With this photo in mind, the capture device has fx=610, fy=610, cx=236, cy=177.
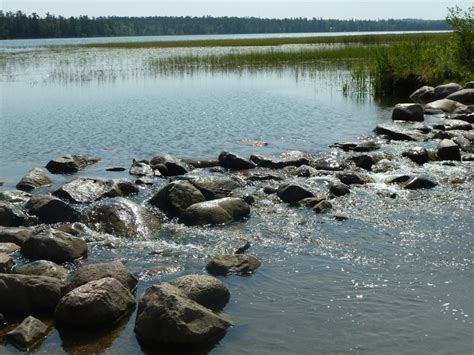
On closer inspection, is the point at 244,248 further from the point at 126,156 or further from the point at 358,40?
the point at 358,40

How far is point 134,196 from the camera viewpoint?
13.9m

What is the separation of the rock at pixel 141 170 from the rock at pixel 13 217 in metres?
4.06

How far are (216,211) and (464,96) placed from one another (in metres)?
18.3

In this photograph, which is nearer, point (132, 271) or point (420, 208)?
point (132, 271)

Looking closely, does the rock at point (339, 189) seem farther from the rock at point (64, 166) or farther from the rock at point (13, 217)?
the rock at point (64, 166)

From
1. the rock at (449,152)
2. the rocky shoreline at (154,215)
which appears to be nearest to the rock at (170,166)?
the rocky shoreline at (154,215)

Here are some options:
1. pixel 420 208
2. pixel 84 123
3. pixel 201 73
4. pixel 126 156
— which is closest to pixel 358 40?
pixel 201 73

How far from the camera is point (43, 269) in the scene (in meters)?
9.24

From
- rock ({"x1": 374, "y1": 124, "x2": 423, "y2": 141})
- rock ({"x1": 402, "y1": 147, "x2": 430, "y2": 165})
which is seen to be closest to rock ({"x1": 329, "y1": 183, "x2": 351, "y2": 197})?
rock ({"x1": 402, "y1": 147, "x2": 430, "y2": 165})

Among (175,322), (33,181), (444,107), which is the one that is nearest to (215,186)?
(33,181)

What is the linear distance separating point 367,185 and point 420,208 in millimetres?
2019

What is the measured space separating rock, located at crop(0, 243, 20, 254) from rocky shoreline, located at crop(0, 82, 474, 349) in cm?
2

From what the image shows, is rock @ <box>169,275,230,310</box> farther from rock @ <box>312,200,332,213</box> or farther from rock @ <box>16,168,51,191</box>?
rock @ <box>16,168,51,191</box>

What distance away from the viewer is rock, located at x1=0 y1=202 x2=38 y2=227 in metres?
11.9
